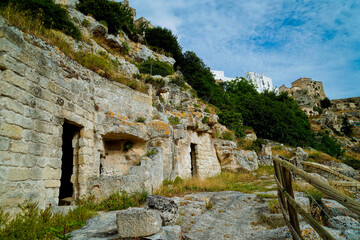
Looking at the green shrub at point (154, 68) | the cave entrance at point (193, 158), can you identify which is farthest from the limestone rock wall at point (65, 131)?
the green shrub at point (154, 68)

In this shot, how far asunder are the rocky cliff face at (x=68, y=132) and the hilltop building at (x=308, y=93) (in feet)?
163

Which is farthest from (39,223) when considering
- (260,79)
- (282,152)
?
(260,79)

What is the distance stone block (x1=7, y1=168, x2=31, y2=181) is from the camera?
3.49 m

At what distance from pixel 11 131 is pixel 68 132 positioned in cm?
377

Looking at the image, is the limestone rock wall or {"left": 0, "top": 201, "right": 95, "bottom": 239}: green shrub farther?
the limestone rock wall

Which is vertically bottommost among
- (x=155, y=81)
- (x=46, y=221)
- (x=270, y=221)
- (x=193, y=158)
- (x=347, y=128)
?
(x=270, y=221)

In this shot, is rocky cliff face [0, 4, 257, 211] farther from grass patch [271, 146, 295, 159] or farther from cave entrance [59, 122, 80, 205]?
grass patch [271, 146, 295, 159]

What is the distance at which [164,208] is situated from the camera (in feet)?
12.7

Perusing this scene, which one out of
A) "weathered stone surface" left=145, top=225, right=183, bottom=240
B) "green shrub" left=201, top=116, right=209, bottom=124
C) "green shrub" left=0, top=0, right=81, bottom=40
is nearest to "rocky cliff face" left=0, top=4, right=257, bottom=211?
"green shrub" left=201, top=116, right=209, bottom=124

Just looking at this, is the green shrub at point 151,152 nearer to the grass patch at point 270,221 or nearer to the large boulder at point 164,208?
the large boulder at point 164,208

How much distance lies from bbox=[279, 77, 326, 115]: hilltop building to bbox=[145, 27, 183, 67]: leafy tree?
34826mm

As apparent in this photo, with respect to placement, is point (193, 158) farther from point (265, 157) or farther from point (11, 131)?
point (11, 131)

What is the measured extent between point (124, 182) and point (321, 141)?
3121 centimetres

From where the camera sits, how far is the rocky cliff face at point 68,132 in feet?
12.0
